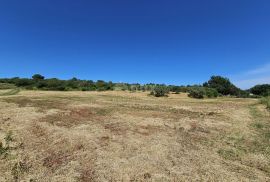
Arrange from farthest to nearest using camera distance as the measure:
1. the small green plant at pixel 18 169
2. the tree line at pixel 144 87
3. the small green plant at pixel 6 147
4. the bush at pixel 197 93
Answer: the tree line at pixel 144 87
the bush at pixel 197 93
the small green plant at pixel 6 147
the small green plant at pixel 18 169

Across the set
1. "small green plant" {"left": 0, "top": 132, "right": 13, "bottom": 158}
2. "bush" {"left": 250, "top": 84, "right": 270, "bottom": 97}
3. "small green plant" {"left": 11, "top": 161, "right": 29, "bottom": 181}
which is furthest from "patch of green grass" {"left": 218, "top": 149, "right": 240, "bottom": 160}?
"bush" {"left": 250, "top": 84, "right": 270, "bottom": 97}

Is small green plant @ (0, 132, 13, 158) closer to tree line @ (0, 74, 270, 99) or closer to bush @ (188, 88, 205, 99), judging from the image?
tree line @ (0, 74, 270, 99)

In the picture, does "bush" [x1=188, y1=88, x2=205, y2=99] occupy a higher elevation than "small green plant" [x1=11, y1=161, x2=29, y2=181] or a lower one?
higher

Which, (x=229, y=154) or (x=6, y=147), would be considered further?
(x=6, y=147)

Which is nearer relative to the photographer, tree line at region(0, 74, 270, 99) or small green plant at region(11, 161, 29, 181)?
small green plant at region(11, 161, 29, 181)

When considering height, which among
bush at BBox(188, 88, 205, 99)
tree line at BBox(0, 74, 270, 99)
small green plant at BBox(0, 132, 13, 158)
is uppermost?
tree line at BBox(0, 74, 270, 99)

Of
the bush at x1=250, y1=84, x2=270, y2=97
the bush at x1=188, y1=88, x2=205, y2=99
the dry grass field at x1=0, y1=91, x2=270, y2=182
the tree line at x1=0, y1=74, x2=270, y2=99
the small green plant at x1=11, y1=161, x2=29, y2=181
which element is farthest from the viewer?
the bush at x1=250, y1=84, x2=270, y2=97

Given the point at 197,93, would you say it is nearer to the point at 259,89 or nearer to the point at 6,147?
the point at 6,147

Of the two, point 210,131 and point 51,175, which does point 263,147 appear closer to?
point 210,131

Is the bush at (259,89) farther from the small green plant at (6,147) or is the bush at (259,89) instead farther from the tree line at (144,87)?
the small green plant at (6,147)

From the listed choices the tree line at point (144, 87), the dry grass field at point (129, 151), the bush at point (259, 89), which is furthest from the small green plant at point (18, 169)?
the bush at point (259, 89)

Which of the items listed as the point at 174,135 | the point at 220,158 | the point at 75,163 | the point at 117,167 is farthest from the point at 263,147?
the point at 75,163

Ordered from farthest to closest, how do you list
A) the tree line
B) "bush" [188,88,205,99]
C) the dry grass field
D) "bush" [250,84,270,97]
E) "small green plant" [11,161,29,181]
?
"bush" [250,84,270,97], the tree line, "bush" [188,88,205,99], the dry grass field, "small green plant" [11,161,29,181]

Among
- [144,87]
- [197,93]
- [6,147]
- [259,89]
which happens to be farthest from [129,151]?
[259,89]
